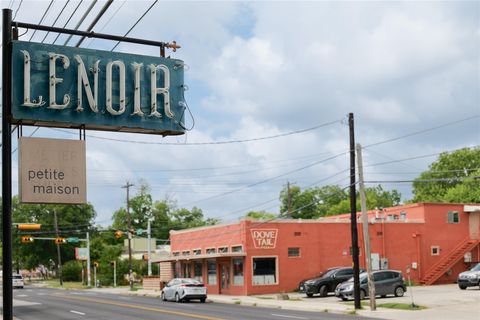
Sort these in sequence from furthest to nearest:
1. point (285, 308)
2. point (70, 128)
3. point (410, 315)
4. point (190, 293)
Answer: point (190, 293), point (285, 308), point (410, 315), point (70, 128)

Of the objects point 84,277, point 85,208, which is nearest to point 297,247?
point 84,277

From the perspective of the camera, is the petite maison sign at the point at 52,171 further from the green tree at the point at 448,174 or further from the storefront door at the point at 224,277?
the green tree at the point at 448,174

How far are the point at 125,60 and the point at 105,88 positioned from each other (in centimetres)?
54

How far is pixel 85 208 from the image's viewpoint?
133875 millimetres

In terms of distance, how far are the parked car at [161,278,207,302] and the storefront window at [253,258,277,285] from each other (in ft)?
23.0

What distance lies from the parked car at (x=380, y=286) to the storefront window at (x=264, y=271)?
10812 millimetres

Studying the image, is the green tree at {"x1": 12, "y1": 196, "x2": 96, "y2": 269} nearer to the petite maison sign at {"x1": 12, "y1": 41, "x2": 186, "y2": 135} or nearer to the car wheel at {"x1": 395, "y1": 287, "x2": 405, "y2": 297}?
the car wheel at {"x1": 395, "y1": 287, "x2": 405, "y2": 297}

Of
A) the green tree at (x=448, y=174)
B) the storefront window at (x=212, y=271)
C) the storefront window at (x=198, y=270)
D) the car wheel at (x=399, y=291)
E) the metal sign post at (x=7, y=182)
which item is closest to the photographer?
the metal sign post at (x=7, y=182)

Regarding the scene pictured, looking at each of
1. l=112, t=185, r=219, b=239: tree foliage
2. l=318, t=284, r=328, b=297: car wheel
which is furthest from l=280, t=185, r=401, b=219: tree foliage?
l=318, t=284, r=328, b=297: car wheel

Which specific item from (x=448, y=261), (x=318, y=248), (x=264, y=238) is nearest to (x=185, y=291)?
(x=264, y=238)

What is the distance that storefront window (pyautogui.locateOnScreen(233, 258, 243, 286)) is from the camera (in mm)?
50013

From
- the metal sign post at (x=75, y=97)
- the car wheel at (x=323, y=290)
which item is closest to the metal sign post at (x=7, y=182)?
the metal sign post at (x=75, y=97)

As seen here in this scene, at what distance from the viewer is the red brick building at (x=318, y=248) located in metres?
49.8

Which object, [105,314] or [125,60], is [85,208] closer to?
[105,314]
